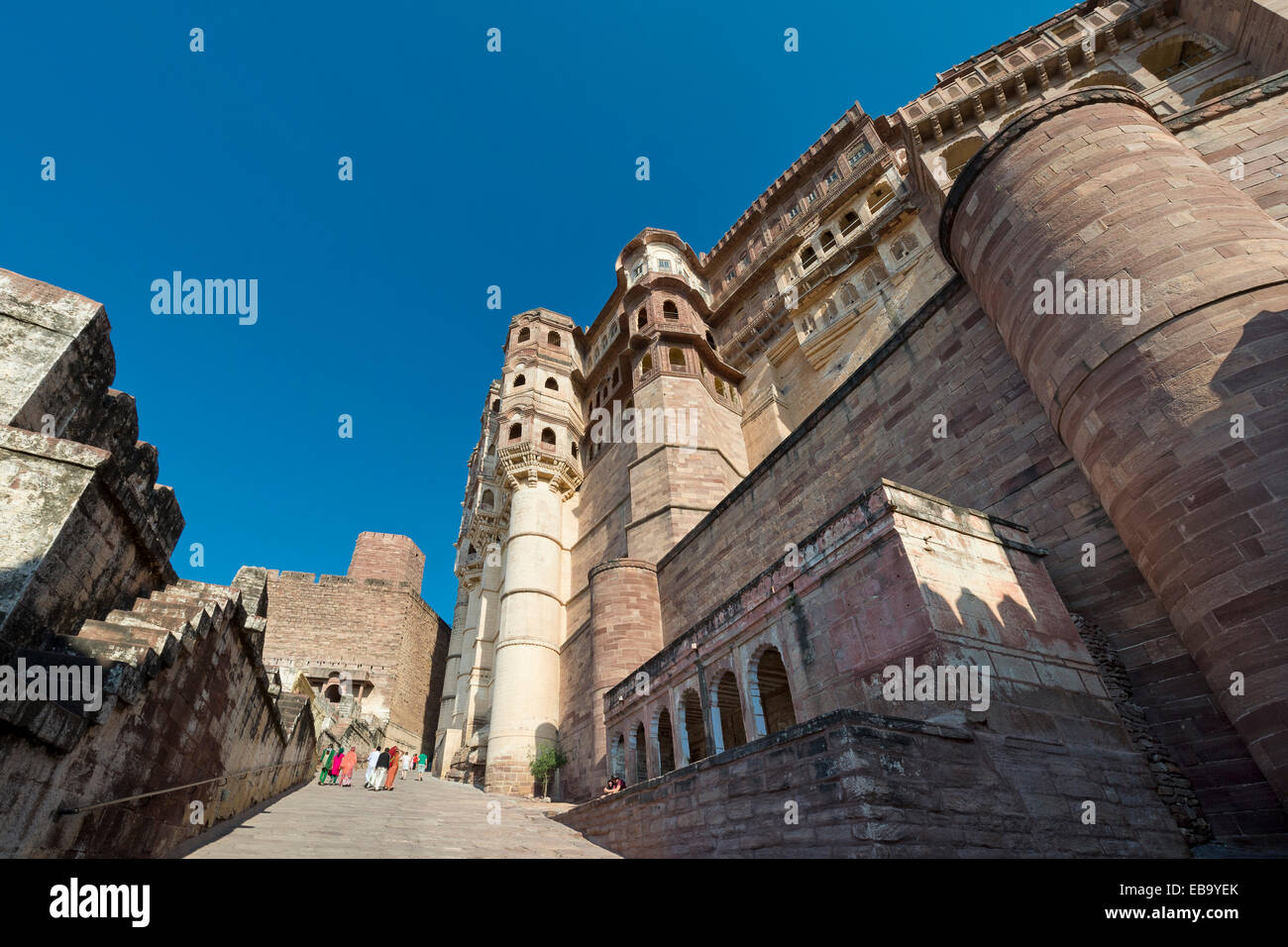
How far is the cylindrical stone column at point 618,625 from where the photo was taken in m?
15.5

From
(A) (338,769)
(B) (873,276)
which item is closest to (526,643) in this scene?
(A) (338,769)

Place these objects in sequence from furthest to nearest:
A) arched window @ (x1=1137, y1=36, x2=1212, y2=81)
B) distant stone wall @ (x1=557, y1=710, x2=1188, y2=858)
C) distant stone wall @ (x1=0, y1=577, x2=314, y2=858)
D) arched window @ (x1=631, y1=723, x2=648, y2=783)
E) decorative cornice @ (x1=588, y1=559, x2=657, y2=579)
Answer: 1. arched window @ (x1=1137, y1=36, x2=1212, y2=81)
2. decorative cornice @ (x1=588, y1=559, x2=657, y2=579)
3. arched window @ (x1=631, y1=723, x2=648, y2=783)
4. distant stone wall @ (x1=557, y1=710, x2=1188, y2=858)
5. distant stone wall @ (x1=0, y1=577, x2=314, y2=858)

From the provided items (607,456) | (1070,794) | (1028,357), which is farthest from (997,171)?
(607,456)

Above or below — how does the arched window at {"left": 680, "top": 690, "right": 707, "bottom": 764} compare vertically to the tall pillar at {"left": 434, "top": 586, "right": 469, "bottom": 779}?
below

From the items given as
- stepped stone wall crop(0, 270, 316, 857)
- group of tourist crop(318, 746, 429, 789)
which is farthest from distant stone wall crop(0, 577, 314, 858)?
group of tourist crop(318, 746, 429, 789)

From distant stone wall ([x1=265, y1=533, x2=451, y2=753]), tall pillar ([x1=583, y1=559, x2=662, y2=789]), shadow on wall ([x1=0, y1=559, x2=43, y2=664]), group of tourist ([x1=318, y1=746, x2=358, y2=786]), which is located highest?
distant stone wall ([x1=265, y1=533, x2=451, y2=753])

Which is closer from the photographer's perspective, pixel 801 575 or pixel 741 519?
pixel 801 575

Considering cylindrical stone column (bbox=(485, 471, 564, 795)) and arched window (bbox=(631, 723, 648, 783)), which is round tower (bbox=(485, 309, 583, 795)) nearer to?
cylindrical stone column (bbox=(485, 471, 564, 795))

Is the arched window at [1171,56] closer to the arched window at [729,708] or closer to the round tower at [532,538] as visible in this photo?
the arched window at [729,708]

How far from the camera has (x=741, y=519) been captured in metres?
14.6

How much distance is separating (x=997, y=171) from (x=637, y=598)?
39.8 ft

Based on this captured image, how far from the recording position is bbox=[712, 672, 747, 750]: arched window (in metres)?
9.12
